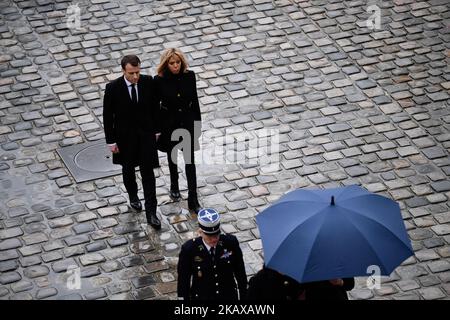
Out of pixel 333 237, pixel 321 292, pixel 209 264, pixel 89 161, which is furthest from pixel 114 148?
pixel 333 237

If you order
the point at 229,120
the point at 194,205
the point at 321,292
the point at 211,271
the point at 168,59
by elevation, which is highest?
the point at 168,59

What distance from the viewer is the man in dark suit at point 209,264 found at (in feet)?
27.7

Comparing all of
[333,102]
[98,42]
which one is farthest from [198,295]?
[98,42]

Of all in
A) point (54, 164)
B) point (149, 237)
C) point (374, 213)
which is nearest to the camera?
point (374, 213)

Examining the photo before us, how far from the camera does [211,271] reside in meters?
8.48

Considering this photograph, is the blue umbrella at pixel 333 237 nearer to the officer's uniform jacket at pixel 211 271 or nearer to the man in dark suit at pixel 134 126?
the officer's uniform jacket at pixel 211 271

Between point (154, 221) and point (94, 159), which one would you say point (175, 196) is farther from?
point (94, 159)

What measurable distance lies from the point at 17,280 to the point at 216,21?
6681mm

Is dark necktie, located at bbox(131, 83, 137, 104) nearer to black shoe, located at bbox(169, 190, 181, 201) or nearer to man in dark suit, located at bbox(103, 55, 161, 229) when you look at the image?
man in dark suit, located at bbox(103, 55, 161, 229)

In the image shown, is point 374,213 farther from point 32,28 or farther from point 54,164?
point 32,28

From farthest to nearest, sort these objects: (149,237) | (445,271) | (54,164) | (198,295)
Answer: (54,164), (149,237), (445,271), (198,295)

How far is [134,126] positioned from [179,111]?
56 centimetres

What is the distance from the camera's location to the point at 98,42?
49.7 ft

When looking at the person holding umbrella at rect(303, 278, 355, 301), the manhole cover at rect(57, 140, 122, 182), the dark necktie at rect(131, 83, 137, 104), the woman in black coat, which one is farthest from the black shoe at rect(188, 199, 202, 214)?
the person holding umbrella at rect(303, 278, 355, 301)
